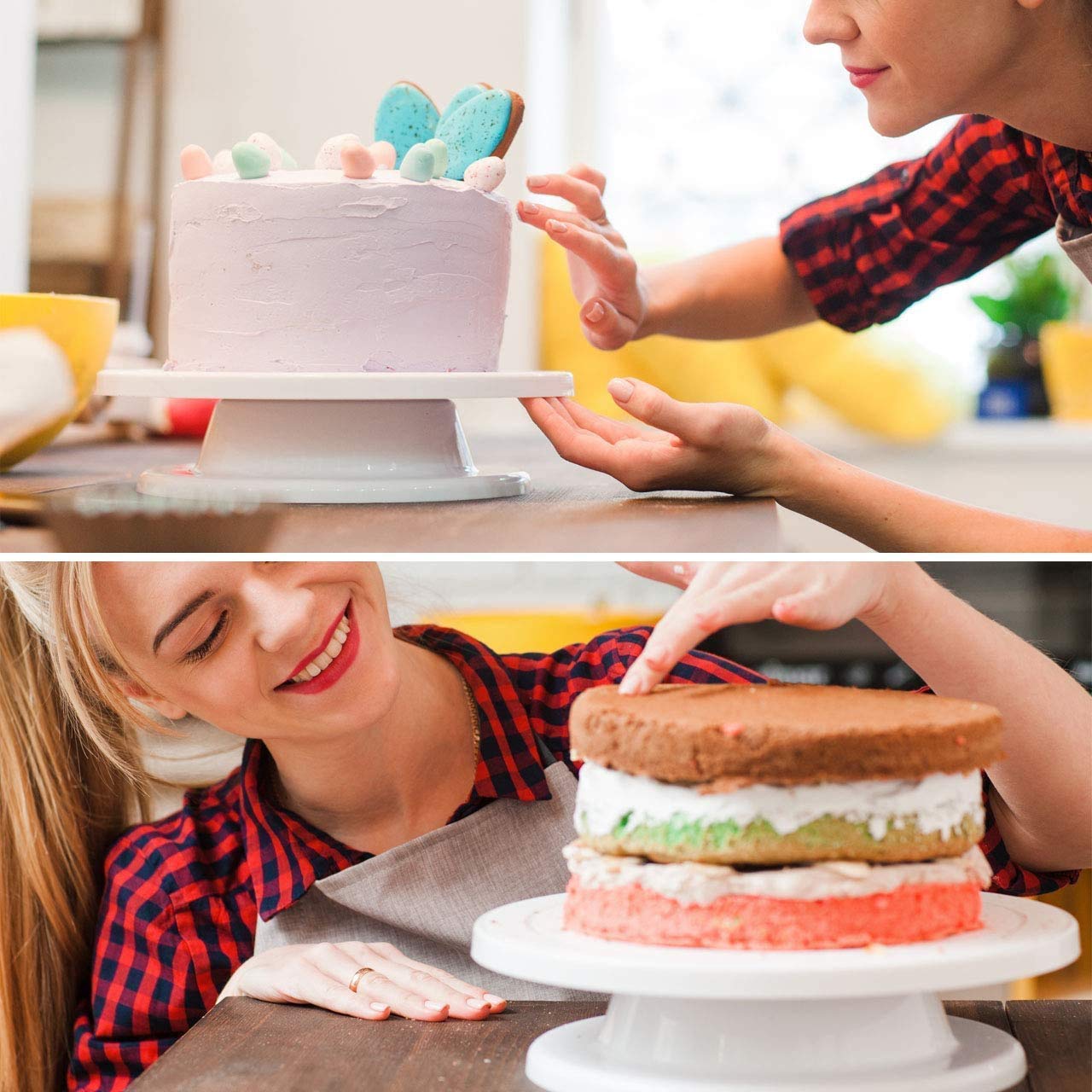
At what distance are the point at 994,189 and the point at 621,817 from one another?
527 mm

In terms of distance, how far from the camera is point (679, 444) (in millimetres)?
596

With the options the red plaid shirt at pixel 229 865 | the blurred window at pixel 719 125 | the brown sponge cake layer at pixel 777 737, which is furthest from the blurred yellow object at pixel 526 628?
the blurred window at pixel 719 125

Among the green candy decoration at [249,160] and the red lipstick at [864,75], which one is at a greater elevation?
the red lipstick at [864,75]

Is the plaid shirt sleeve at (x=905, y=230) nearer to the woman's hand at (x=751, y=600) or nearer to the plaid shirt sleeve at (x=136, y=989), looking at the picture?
the woman's hand at (x=751, y=600)

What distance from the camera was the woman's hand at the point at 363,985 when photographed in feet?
2.16

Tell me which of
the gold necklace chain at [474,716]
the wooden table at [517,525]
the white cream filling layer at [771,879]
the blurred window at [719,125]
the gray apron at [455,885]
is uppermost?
the blurred window at [719,125]

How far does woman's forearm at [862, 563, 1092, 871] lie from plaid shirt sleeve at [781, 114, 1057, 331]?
0.33m

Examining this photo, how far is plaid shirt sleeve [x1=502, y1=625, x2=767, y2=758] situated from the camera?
0.87 meters

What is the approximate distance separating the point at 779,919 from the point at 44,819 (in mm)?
556

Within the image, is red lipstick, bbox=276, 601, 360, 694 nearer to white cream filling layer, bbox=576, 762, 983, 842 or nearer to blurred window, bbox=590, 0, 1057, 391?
white cream filling layer, bbox=576, 762, 983, 842

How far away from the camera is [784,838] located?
537 mm

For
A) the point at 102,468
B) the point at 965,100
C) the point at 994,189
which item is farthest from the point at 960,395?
the point at 102,468

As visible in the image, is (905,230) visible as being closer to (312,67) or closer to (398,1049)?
(312,67)

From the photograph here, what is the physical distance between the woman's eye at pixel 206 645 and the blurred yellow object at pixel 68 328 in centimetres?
13
